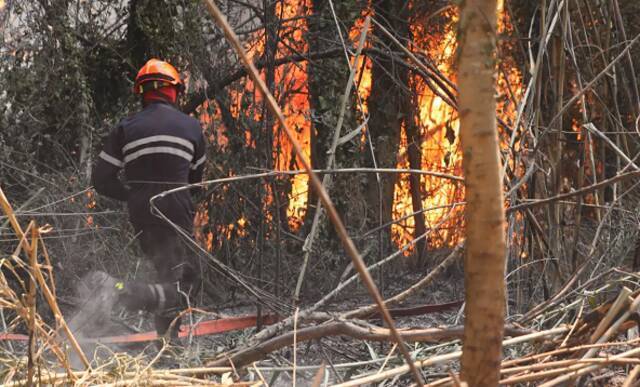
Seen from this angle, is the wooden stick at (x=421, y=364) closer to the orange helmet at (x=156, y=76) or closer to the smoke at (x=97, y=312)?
the smoke at (x=97, y=312)

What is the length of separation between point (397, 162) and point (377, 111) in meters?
0.56

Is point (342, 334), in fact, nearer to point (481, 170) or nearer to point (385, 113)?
point (481, 170)

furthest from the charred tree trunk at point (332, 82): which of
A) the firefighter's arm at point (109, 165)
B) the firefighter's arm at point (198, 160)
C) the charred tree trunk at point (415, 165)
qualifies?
the firefighter's arm at point (109, 165)

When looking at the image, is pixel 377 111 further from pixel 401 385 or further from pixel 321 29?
pixel 401 385

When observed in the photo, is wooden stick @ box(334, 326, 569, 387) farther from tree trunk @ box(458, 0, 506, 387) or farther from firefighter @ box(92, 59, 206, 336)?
firefighter @ box(92, 59, 206, 336)

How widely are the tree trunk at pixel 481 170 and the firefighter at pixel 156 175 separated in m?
4.02

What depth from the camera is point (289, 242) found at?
781 centimetres

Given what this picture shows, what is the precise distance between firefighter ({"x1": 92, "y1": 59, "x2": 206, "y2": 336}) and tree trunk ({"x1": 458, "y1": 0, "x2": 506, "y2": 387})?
4020mm

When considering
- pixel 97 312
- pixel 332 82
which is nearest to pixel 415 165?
pixel 332 82

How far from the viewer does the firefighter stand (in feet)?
17.3

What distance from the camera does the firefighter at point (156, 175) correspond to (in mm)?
5273

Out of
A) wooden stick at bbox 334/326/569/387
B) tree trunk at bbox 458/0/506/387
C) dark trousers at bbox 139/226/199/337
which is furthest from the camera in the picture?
dark trousers at bbox 139/226/199/337

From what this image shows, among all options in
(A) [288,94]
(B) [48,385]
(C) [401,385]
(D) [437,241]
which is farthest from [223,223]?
(B) [48,385]

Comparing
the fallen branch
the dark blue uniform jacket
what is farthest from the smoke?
the fallen branch
